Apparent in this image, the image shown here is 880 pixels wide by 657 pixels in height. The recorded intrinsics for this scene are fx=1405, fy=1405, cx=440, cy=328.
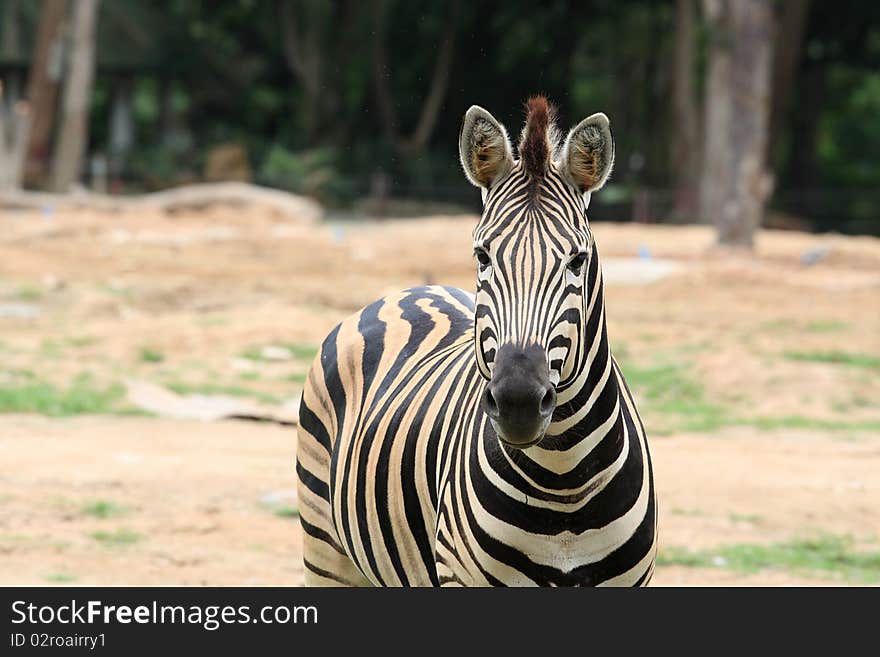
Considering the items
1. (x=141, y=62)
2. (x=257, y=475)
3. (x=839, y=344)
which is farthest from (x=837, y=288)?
(x=141, y=62)

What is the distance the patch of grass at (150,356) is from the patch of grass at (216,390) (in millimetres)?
990

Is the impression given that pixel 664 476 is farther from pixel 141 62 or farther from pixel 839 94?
pixel 839 94

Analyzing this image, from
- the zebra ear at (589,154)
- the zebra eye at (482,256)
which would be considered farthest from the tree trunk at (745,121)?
the zebra eye at (482,256)

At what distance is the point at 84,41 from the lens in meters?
30.9

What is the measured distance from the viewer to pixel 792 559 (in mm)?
7254

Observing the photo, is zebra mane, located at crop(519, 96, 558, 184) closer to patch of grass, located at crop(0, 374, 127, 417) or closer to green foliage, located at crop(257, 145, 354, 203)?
patch of grass, located at crop(0, 374, 127, 417)

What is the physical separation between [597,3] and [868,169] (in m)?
10.5

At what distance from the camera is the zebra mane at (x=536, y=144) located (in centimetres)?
371

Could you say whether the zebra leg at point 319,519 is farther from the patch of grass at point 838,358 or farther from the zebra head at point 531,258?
the patch of grass at point 838,358

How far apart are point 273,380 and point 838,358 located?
17.8 ft

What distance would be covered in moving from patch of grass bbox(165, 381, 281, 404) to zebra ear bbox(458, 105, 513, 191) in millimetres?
7862

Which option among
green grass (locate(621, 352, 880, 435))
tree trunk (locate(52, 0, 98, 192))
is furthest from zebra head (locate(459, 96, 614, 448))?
tree trunk (locate(52, 0, 98, 192))

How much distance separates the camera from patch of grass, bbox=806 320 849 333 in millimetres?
15094

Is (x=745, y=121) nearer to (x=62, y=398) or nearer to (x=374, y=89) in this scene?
(x=62, y=398)
